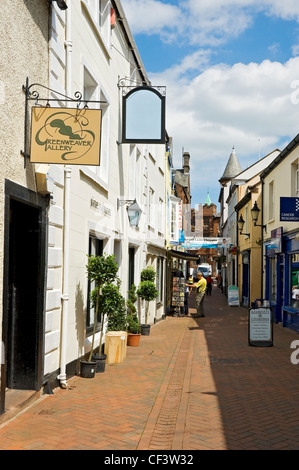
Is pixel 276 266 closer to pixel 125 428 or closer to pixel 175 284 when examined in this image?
pixel 175 284

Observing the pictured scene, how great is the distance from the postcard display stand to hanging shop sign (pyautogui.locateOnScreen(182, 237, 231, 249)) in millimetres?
13055

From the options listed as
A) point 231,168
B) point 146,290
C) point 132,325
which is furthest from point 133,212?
point 231,168

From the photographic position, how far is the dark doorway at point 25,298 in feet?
22.1

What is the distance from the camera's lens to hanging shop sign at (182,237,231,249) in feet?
121

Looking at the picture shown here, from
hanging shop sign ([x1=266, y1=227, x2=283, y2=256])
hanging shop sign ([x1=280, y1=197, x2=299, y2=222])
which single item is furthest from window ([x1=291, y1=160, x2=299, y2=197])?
hanging shop sign ([x1=280, y1=197, x2=299, y2=222])

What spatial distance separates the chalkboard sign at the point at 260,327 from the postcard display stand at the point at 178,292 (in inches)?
391

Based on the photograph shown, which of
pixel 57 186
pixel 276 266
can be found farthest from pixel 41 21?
pixel 276 266

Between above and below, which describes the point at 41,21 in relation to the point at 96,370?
above

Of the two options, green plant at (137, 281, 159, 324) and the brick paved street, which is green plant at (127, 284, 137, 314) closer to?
green plant at (137, 281, 159, 324)

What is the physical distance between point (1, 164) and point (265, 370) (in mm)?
6518

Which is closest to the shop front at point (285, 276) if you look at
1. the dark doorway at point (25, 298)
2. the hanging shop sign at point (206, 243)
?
the dark doorway at point (25, 298)

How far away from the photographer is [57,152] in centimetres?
616

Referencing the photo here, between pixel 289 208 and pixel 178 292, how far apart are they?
31.5ft

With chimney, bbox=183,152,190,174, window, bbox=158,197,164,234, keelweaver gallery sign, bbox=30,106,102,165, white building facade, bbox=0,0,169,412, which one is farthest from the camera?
chimney, bbox=183,152,190,174
